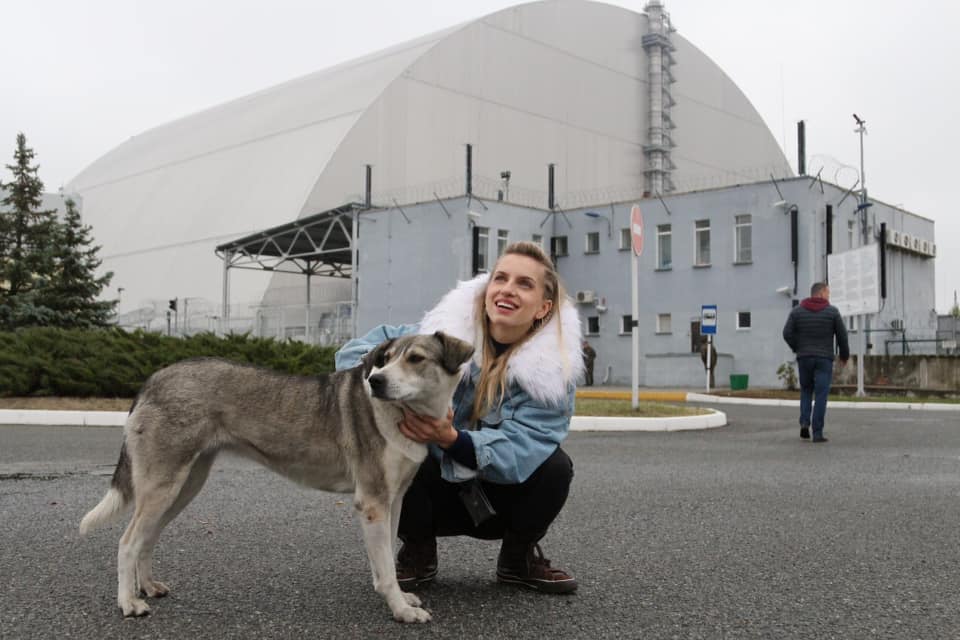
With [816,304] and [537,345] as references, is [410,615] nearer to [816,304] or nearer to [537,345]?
[537,345]

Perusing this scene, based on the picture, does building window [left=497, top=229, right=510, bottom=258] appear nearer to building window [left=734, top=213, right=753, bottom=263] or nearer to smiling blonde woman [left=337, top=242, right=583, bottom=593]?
building window [left=734, top=213, right=753, bottom=263]

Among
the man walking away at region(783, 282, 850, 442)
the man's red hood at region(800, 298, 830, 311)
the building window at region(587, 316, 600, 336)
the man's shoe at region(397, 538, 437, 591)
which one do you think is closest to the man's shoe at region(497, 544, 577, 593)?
the man's shoe at region(397, 538, 437, 591)

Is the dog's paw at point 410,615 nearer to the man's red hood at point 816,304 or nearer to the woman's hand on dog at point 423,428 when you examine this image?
the woman's hand on dog at point 423,428

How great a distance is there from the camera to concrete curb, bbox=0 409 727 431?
559 inches

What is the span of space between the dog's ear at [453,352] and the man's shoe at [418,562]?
104 centimetres

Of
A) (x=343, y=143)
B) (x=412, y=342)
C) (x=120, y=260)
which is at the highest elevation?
(x=343, y=143)

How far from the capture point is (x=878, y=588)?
172 inches

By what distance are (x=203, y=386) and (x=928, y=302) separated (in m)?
40.9

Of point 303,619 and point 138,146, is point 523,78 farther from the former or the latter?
point 303,619

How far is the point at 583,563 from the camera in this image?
→ 4902 mm

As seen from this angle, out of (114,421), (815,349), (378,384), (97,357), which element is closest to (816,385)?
(815,349)

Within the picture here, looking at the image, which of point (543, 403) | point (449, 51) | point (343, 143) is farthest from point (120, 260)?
point (543, 403)

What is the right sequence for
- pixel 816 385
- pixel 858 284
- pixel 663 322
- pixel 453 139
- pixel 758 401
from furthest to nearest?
pixel 453 139
pixel 663 322
pixel 858 284
pixel 758 401
pixel 816 385

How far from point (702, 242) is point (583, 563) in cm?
3001
